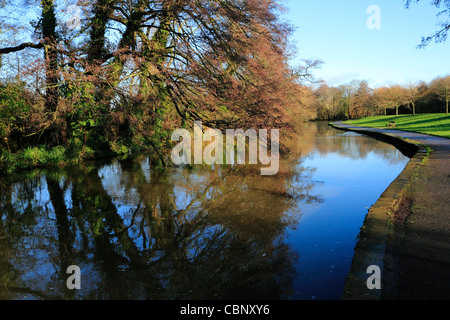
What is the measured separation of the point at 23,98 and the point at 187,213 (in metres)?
9.60

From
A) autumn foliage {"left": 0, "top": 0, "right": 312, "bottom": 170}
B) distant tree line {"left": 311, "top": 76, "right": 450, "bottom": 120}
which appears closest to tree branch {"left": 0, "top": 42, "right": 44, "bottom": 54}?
autumn foliage {"left": 0, "top": 0, "right": 312, "bottom": 170}

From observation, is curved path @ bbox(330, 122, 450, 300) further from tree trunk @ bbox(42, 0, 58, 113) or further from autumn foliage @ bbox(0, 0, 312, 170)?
tree trunk @ bbox(42, 0, 58, 113)

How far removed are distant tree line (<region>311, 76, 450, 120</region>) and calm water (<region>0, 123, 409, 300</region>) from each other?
23.3 m

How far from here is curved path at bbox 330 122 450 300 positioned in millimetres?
3270

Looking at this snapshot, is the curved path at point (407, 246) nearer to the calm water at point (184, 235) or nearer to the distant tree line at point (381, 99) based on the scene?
the calm water at point (184, 235)

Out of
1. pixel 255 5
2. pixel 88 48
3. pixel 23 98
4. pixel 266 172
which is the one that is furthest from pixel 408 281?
pixel 23 98

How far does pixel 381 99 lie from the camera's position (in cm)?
6312

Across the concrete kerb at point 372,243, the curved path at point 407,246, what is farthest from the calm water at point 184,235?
the curved path at point 407,246

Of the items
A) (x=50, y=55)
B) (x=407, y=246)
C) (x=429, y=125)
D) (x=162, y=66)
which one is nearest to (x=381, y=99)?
(x=429, y=125)

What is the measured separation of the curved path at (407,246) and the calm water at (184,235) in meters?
0.40

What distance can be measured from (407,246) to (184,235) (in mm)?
3496

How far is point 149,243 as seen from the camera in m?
5.27

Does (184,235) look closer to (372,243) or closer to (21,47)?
(372,243)

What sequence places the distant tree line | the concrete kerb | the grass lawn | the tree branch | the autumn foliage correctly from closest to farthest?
the concrete kerb → the autumn foliage → the tree branch → the grass lawn → the distant tree line
